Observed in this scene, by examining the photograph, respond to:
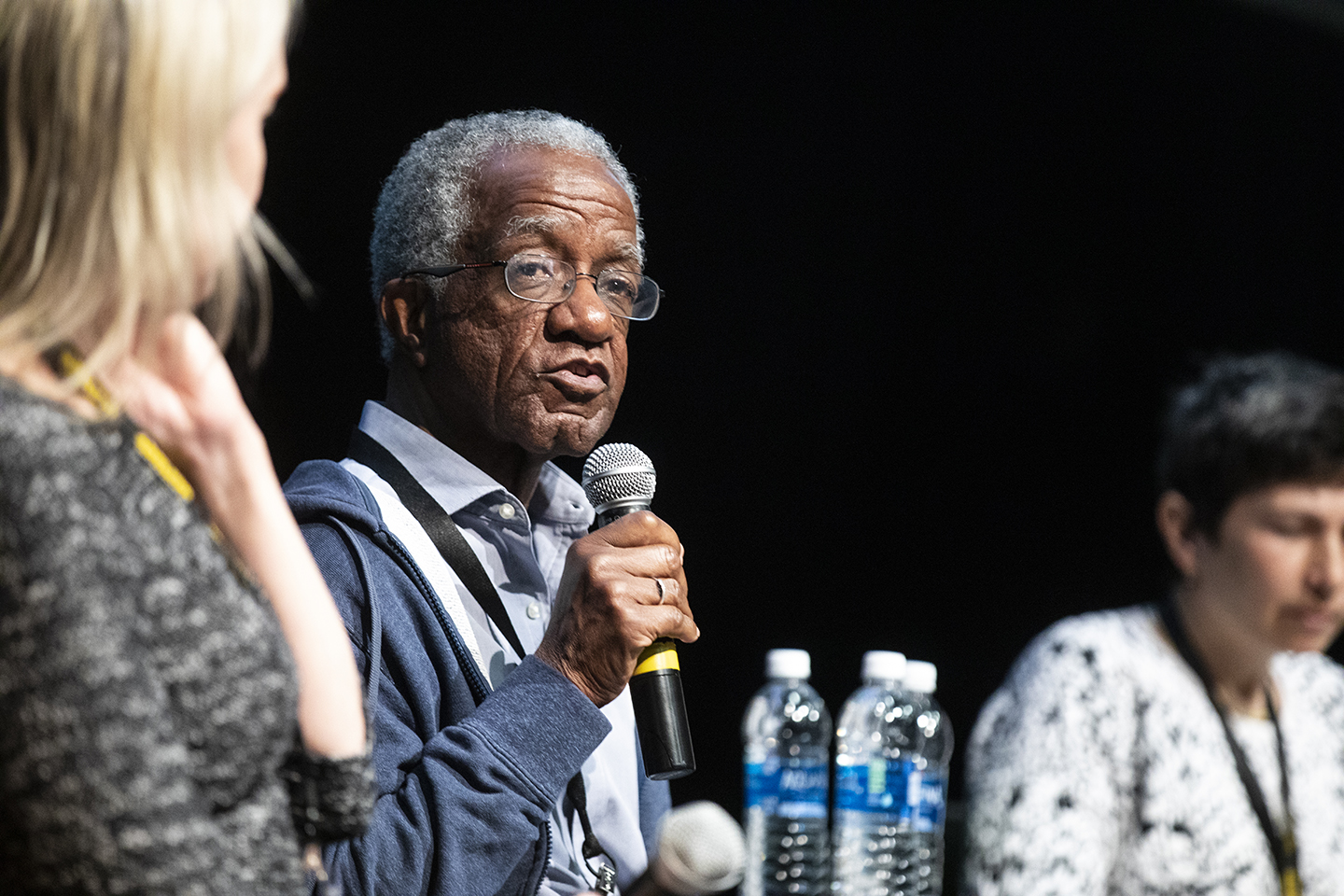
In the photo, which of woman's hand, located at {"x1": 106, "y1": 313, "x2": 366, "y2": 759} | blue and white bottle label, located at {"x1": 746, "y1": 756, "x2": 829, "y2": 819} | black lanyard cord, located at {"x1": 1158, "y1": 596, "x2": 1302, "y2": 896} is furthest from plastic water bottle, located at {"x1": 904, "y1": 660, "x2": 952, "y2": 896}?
woman's hand, located at {"x1": 106, "y1": 313, "x2": 366, "y2": 759}

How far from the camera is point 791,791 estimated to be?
2.32m

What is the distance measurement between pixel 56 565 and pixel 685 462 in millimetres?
2568

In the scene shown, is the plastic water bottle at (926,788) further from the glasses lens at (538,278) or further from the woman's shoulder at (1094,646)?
the glasses lens at (538,278)

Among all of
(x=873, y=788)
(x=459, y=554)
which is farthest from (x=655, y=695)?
(x=873, y=788)

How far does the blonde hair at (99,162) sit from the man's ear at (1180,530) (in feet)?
6.48

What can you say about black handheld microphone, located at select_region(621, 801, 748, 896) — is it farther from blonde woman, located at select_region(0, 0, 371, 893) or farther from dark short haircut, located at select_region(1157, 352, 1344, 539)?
dark short haircut, located at select_region(1157, 352, 1344, 539)

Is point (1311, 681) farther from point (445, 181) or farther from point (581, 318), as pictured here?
point (445, 181)

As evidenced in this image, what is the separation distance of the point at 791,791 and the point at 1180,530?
2.85 feet

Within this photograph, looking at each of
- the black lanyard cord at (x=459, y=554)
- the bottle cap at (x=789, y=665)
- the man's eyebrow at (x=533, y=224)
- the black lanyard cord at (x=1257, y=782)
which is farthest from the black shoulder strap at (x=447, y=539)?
the black lanyard cord at (x=1257, y=782)

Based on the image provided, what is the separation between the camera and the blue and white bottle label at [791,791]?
2.23m

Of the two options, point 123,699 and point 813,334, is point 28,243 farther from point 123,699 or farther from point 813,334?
point 813,334

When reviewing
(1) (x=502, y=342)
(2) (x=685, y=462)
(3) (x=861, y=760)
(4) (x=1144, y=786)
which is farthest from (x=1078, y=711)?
(2) (x=685, y=462)

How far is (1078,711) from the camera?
83.2 inches

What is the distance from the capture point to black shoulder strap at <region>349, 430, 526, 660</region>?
1.67 m
